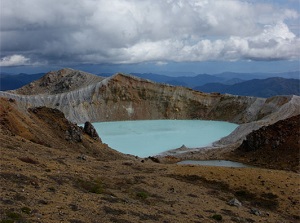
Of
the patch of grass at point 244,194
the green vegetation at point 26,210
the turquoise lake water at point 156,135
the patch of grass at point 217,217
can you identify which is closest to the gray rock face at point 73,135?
the turquoise lake water at point 156,135

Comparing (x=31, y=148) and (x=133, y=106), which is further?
(x=133, y=106)

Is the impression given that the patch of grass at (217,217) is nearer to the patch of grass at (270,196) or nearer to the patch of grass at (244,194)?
the patch of grass at (244,194)

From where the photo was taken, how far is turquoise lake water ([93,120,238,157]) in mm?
67625

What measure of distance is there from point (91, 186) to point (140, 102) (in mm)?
93778

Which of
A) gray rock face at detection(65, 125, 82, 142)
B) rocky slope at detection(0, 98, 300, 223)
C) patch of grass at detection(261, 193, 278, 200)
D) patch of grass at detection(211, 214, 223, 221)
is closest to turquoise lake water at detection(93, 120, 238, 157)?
gray rock face at detection(65, 125, 82, 142)

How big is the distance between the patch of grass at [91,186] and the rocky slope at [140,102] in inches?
3228

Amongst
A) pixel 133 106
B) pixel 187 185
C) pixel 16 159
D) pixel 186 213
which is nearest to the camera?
pixel 186 213

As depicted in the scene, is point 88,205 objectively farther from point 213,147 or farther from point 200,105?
point 200,105

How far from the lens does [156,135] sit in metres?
81.6

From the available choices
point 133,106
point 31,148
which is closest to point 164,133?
point 133,106

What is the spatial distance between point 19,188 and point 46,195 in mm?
1426

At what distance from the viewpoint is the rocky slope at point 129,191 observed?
58.8 feet

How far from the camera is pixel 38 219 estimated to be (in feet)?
51.0

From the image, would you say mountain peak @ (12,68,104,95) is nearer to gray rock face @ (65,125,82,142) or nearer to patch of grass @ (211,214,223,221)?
gray rock face @ (65,125,82,142)
